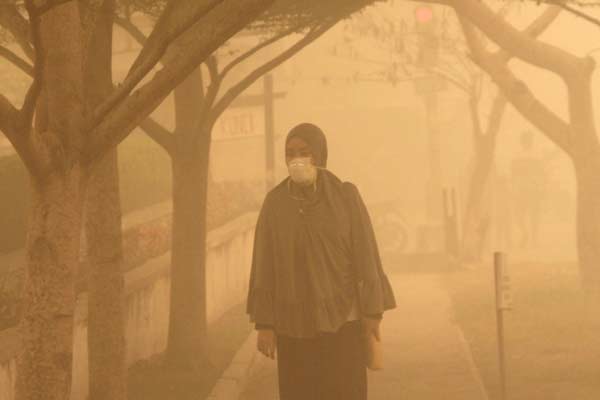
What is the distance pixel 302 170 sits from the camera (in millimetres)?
5082

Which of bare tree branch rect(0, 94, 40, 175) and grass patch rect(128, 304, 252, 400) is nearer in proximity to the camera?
bare tree branch rect(0, 94, 40, 175)

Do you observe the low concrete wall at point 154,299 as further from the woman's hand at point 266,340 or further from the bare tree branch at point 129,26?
the bare tree branch at point 129,26

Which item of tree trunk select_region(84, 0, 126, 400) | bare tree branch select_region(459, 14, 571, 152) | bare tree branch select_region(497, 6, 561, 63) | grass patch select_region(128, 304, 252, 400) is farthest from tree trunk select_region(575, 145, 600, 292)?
tree trunk select_region(84, 0, 126, 400)

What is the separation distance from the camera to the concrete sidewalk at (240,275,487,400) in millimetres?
7938

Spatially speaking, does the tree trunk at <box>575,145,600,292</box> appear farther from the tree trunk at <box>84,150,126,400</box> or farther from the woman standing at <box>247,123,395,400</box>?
the woman standing at <box>247,123,395,400</box>

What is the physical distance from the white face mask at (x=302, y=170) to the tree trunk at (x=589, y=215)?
27.0 feet

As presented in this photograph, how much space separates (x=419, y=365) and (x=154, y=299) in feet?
8.79

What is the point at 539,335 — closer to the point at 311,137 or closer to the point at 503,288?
the point at 503,288

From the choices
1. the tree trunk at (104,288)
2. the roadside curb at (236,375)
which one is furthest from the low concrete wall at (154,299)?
the roadside curb at (236,375)

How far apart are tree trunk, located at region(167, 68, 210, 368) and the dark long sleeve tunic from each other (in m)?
3.46

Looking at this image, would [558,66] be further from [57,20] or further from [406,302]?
[57,20]

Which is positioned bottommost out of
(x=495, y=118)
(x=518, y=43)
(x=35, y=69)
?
(x=35, y=69)

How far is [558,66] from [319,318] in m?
8.62

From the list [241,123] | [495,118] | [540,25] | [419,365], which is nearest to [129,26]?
[419,365]
